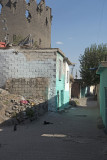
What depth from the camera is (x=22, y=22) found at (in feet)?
104

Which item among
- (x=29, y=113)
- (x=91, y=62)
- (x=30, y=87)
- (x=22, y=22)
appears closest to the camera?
(x=29, y=113)

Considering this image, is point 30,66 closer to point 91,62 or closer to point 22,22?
point 91,62

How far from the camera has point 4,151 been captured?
18.1 ft

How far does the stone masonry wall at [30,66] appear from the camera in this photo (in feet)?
45.8

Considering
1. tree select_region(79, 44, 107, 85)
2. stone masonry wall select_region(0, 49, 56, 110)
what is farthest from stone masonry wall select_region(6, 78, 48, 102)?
tree select_region(79, 44, 107, 85)

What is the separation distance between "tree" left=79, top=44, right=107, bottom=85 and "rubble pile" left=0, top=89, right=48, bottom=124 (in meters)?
15.9

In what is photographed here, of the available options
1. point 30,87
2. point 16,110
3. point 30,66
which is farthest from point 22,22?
point 16,110

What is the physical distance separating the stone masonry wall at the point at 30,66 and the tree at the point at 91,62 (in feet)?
44.6

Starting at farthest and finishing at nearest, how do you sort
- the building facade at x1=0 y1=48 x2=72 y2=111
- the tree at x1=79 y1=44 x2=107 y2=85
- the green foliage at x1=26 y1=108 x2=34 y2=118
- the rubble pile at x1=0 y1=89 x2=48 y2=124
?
the tree at x1=79 y1=44 x2=107 y2=85 < the building facade at x1=0 y1=48 x2=72 y2=111 < the green foliage at x1=26 y1=108 x2=34 y2=118 < the rubble pile at x1=0 y1=89 x2=48 y2=124

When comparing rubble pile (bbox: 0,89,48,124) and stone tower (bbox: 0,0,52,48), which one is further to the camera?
stone tower (bbox: 0,0,52,48)

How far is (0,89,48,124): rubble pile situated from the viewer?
1041 centimetres

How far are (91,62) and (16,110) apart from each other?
60.0ft

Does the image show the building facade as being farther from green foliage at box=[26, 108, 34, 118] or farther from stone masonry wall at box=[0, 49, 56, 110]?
green foliage at box=[26, 108, 34, 118]

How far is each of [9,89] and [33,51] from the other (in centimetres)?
320
